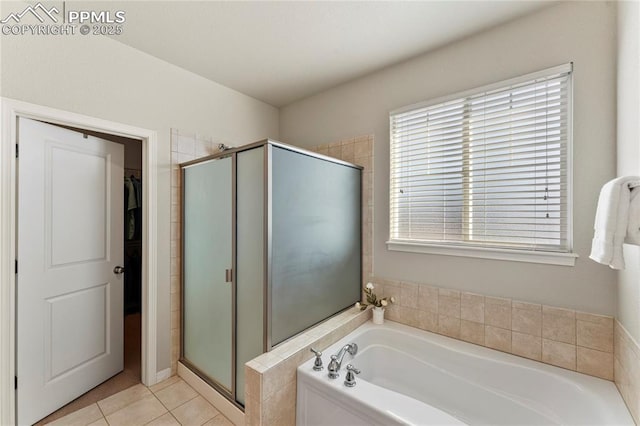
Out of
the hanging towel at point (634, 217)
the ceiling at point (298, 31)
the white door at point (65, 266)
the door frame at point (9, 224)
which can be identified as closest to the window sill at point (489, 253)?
the hanging towel at point (634, 217)

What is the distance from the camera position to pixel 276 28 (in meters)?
1.83

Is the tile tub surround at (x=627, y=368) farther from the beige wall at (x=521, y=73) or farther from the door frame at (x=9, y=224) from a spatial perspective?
the door frame at (x=9, y=224)

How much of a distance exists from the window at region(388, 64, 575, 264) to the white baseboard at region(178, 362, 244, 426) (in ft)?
5.24

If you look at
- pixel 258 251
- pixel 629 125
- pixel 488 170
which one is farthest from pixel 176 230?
pixel 629 125

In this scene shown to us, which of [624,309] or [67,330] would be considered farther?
[67,330]

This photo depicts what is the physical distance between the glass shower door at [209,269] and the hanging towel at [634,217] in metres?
1.93

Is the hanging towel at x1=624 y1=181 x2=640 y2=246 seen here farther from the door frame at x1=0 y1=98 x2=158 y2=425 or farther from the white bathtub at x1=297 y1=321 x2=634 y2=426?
the door frame at x1=0 y1=98 x2=158 y2=425

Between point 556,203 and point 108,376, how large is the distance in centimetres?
341

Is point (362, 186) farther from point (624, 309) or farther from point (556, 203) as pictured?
point (624, 309)

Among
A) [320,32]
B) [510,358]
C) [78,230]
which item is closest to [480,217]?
[510,358]

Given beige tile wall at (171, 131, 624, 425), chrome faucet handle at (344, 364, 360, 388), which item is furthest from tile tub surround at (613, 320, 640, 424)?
chrome faucet handle at (344, 364, 360, 388)

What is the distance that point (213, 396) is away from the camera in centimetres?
194

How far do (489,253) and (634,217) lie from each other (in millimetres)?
832

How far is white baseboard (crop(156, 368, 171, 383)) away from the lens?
2166mm
